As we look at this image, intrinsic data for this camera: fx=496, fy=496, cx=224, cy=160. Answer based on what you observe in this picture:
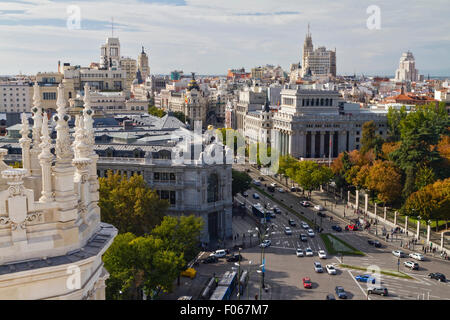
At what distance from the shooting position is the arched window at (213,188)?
61.3 meters

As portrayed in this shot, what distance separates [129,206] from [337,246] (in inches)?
1020

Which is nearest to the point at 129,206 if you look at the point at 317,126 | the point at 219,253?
the point at 219,253

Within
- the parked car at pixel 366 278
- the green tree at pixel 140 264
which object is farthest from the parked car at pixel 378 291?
the green tree at pixel 140 264

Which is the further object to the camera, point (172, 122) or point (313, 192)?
point (313, 192)

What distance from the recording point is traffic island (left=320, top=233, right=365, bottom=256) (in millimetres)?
57781

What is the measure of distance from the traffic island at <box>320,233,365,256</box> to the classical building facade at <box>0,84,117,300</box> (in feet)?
158

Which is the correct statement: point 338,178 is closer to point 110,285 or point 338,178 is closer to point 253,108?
point 110,285

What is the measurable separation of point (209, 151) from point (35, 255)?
48.9 meters

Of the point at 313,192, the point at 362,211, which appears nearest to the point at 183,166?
the point at 362,211

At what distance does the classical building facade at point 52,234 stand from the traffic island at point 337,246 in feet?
158

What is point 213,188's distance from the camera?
2436 inches

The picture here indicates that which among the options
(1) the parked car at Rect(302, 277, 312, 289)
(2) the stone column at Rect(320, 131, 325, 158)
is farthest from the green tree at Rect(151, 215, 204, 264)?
(2) the stone column at Rect(320, 131, 325, 158)

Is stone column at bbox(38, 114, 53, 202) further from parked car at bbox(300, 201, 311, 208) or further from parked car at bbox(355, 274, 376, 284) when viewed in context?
parked car at bbox(300, 201, 311, 208)

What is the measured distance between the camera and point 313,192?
299 feet
